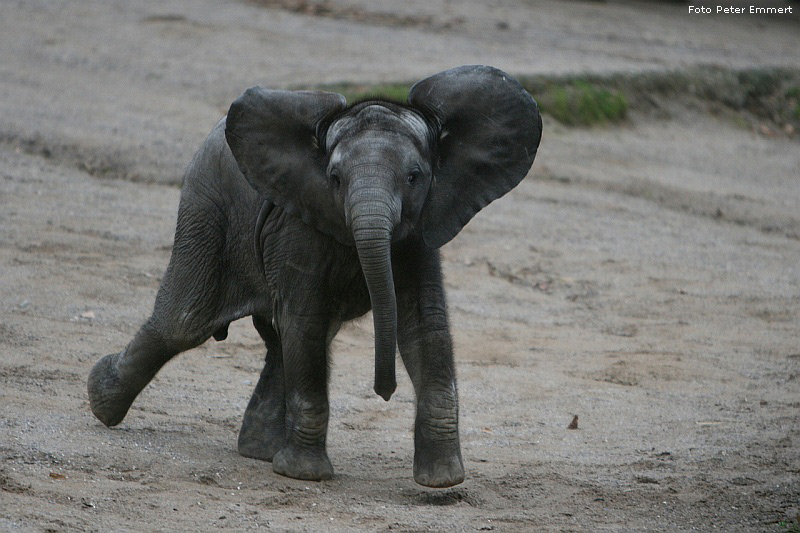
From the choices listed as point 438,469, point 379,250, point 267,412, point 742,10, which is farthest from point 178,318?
point 742,10

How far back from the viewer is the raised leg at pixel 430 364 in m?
5.64

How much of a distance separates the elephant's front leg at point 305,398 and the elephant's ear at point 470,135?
0.74m

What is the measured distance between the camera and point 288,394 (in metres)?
5.85

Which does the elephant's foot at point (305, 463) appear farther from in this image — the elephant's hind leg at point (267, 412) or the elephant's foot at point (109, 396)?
the elephant's foot at point (109, 396)

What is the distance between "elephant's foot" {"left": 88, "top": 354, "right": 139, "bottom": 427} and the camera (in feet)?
20.7

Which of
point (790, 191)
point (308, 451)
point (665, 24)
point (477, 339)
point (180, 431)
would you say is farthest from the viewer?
point (665, 24)

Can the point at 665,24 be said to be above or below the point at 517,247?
above

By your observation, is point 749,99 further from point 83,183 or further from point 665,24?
point 83,183

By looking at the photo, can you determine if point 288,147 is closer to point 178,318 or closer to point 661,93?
point 178,318

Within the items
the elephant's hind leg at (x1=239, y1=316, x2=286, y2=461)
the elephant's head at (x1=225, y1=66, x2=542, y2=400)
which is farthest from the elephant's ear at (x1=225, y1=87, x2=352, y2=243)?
the elephant's hind leg at (x1=239, y1=316, x2=286, y2=461)

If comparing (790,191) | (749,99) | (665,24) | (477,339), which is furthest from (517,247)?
(665,24)

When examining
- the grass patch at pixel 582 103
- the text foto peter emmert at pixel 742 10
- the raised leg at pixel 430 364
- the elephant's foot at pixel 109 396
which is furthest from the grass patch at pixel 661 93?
the raised leg at pixel 430 364

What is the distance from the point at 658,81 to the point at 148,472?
12.7 meters

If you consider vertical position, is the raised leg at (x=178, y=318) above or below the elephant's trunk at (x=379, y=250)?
below
